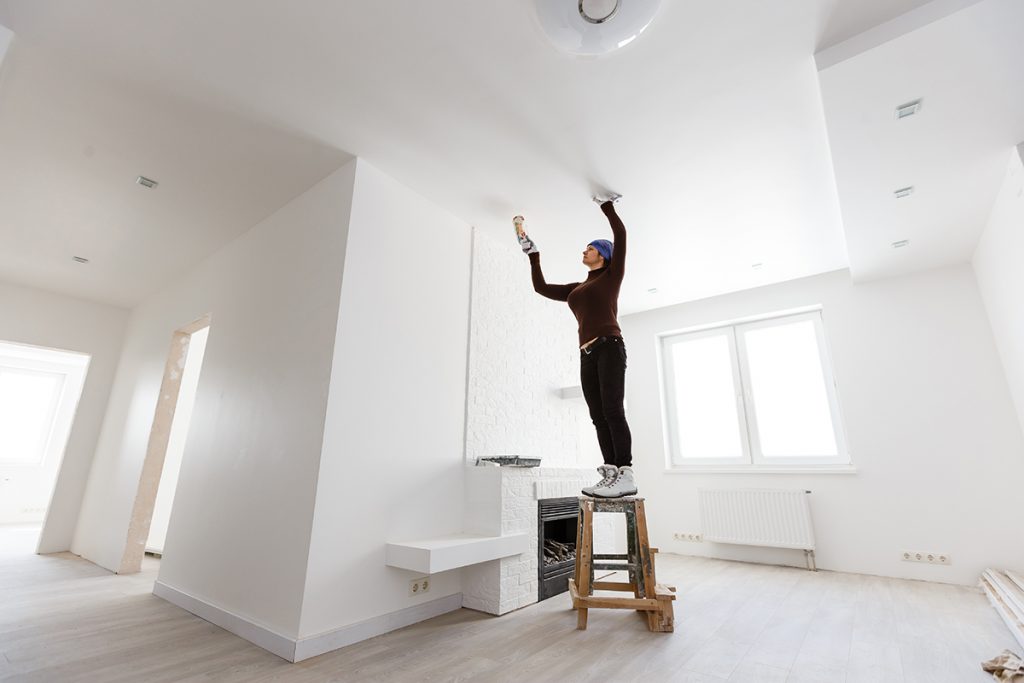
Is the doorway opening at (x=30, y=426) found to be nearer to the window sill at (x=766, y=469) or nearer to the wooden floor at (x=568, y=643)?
the wooden floor at (x=568, y=643)

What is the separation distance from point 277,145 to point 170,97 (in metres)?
0.53

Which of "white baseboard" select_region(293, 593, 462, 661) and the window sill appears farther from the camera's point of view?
the window sill

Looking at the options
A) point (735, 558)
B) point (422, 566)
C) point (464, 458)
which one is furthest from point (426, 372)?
point (735, 558)

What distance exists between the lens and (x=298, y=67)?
2215mm

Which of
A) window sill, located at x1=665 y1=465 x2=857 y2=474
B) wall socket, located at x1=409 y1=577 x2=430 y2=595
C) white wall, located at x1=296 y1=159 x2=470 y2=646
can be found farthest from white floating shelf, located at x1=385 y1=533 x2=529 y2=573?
window sill, located at x1=665 y1=465 x2=857 y2=474

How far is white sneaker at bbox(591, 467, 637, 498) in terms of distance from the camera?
2328mm

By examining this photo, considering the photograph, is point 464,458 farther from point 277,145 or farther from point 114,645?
point 277,145

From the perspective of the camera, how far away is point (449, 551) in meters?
2.43

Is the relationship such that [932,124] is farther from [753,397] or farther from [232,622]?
[232,622]

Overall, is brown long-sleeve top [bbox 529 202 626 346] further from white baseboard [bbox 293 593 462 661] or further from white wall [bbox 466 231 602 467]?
white baseboard [bbox 293 593 462 661]

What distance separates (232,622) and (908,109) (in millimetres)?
4458

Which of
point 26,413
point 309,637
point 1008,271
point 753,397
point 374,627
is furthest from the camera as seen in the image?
point 26,413

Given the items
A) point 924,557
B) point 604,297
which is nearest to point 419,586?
point 604,297

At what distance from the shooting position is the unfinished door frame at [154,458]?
13.0ft
